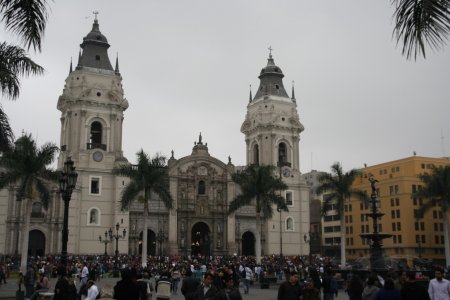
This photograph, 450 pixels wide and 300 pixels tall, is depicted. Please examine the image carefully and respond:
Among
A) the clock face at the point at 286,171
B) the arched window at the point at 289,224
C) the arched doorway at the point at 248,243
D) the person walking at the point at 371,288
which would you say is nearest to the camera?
the person walking at the point at 371,288

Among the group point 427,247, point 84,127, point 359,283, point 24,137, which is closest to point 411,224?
point 427,247

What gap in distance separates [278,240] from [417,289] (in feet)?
190

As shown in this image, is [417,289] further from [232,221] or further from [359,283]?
[232,221]

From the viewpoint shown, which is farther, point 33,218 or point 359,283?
point 33,218

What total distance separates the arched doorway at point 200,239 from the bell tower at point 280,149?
23.0ft

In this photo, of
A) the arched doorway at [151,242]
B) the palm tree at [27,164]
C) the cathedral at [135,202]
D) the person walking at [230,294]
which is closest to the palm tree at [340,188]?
the cathedral at [135,202]

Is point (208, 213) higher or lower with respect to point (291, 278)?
higher

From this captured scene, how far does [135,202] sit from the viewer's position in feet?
198

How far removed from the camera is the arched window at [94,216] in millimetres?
57531

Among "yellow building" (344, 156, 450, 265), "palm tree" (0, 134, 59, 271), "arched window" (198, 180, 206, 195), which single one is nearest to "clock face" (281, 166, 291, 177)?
"yellow building" (344, 156, 450, 265)

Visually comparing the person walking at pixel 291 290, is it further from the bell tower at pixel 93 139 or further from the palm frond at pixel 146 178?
the bell tower at pixel 93 139

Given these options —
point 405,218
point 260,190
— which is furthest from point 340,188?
point 405,218

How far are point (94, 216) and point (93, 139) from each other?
8.69m

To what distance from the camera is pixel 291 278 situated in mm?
10547
